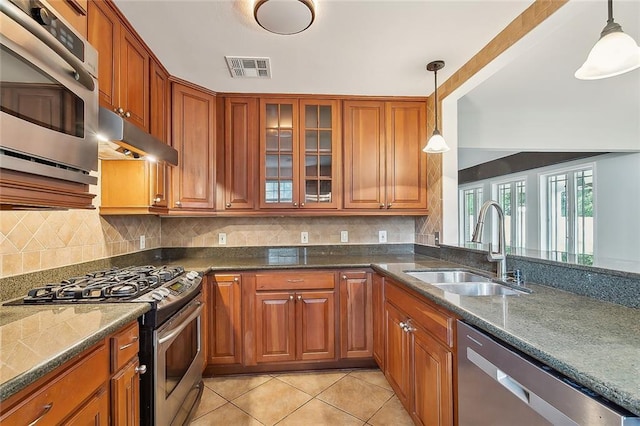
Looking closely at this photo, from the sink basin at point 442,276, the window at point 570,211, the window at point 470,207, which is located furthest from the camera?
the window at point 470,207

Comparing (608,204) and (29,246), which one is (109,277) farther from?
(608,204)

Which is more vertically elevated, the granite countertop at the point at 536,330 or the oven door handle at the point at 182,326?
the granite countertop at the point at 536,330

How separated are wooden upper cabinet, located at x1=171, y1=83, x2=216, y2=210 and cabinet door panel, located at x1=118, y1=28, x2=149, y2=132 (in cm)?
40

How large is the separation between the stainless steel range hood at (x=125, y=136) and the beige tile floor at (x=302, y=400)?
1.70 meters

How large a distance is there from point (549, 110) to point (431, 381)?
3464mm

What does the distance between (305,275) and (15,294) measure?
169 cm

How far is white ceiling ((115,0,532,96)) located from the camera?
5.41ft

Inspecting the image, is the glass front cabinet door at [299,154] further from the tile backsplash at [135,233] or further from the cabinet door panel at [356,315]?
the cabinet door panel at [356,315]

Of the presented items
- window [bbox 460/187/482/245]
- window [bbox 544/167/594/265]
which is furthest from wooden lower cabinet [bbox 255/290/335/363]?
window [bbox 460/187/482/245]

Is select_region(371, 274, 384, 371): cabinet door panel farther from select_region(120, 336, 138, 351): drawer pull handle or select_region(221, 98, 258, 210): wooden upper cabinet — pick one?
select_region(120, 336, 138, 351): drawer pull handle

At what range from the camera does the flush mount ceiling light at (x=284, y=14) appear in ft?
4.88

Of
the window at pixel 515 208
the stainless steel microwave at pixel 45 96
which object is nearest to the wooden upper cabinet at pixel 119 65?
the stainless steel microwave at pixel 45 96

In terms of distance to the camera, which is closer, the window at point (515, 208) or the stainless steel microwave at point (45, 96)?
the stainless steel microwave at point (45, 96)

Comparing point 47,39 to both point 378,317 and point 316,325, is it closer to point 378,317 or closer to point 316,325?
point 316,325
